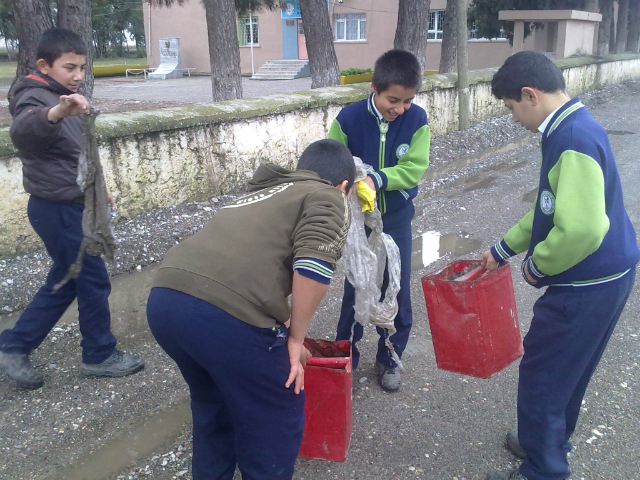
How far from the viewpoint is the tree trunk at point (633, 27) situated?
957 inches

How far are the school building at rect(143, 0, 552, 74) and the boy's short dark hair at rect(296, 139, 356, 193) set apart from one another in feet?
76.5

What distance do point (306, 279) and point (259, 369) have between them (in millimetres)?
341

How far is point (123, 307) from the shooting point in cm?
424

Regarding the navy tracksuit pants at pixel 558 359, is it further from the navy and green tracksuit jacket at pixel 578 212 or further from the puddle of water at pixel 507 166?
the puddle of water at pixel 507 166

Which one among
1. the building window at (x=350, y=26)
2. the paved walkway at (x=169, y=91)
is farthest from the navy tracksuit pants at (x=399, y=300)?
the building window at (x=350, y=26)

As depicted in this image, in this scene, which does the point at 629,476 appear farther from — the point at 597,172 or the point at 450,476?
the point at 597,172

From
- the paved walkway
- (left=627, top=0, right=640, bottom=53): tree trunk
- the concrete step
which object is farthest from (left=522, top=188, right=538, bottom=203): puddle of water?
(left=627, top=0, right=640, bottom=53): tree trunk

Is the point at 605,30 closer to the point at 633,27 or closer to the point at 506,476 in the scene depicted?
the point at 633,27

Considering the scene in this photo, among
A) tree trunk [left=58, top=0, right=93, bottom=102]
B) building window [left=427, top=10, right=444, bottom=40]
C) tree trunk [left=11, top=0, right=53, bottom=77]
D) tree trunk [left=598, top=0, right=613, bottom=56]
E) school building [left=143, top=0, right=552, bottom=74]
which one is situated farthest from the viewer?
building window [left=427, top=10, right=444, bottom=40]

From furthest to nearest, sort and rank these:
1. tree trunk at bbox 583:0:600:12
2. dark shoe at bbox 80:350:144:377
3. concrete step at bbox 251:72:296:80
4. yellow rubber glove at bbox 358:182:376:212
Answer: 1. concrete step at bbox 251:72:296:80
2. tree trunk at bbox 583:0:600:12
3. dark shoe at bbox 80:350:144:377
4. yellow rubber glove at bbox 358:182:376:212

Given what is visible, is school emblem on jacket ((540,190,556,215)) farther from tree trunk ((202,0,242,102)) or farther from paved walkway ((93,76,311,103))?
paved walkway ((93,76,311,103))

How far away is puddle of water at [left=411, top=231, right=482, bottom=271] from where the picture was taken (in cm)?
512

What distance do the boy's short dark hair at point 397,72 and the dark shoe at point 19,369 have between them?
2.39 metres

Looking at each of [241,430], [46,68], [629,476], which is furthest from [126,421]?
[629,476]
